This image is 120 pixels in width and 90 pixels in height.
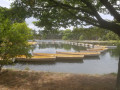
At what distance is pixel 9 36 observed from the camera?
446cm

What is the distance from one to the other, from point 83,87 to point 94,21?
7.48 ft

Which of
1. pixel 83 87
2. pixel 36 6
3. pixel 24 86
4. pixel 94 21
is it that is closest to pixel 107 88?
pixel 83 87

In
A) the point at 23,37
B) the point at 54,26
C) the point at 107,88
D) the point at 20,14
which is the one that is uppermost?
the point at 20,14

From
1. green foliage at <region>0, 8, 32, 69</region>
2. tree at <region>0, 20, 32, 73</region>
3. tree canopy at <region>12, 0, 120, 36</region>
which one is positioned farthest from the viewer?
tree at <region>0, 20, 32, 73</region>

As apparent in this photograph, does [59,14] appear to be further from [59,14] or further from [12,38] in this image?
[12,38]

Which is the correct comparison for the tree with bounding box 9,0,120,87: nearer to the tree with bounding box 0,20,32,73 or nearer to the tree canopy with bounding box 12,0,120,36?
the tree canopy with bounding box 12,0,120,36

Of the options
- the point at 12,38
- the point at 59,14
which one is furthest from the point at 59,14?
the point at 12,38

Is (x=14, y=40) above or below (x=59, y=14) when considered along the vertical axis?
below

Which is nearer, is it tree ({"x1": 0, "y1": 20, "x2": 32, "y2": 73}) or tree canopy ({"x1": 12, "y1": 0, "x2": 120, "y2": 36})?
tree canopy ({"x1": 12, "y1": 0, "x2": 120, "y2": 36})

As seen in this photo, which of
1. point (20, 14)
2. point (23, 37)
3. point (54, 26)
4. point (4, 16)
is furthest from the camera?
point (23, 37)

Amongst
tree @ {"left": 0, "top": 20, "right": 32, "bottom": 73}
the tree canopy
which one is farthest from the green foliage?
the tree canopy

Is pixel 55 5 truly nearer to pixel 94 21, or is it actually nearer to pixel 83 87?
pixel 94 21

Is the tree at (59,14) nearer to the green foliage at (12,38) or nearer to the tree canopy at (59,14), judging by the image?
the tree canopy at (59,14)

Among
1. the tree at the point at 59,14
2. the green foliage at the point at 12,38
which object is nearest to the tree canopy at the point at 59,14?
the tree at the point at 59,14
